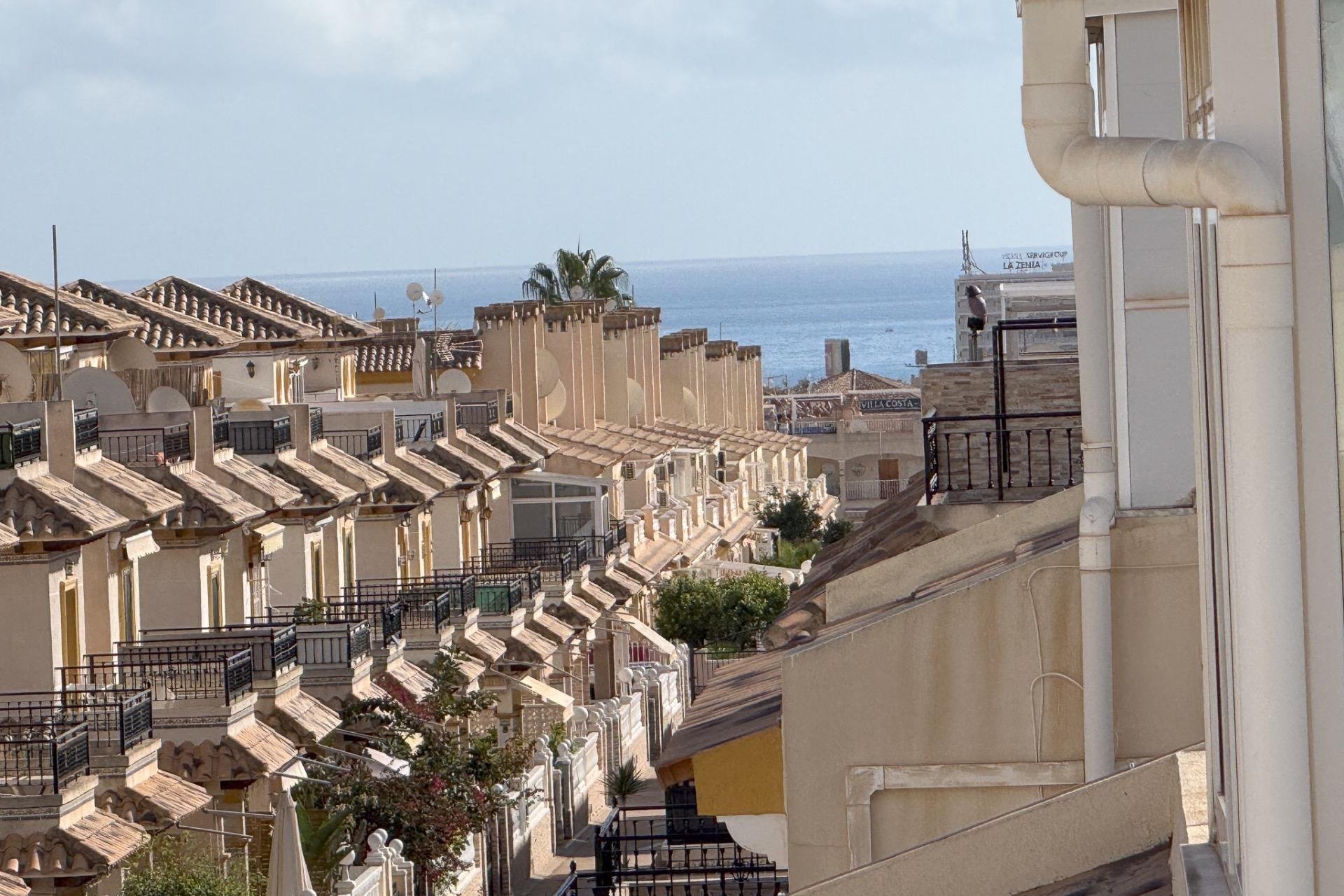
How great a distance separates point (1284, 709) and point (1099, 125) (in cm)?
497

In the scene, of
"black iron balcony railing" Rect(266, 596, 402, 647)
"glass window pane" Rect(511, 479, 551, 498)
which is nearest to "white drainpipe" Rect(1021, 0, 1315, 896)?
"black iron balcony railing" Rect(266, 596, 402, 647)

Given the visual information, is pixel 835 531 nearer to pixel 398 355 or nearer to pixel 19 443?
pixel 398 355

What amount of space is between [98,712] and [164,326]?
50.6ft

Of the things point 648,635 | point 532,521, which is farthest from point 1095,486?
point 532,521

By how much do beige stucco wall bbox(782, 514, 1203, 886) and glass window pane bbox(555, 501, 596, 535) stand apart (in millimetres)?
41379

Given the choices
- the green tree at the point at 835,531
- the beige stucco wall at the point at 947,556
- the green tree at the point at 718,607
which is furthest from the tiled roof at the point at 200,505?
the green tree at the point at 835,531

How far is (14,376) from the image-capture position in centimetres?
2944

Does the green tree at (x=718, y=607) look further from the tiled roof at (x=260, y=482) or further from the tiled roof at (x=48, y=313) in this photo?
the tiled roof at (x=48, y=313)

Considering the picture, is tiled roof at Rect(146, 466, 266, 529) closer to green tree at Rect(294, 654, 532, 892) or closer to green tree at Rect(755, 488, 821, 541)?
green tree at Rect(294, 654, 532, 892)

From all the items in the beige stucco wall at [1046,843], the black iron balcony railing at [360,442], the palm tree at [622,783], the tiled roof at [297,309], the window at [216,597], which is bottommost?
the palm tree at [622,783]

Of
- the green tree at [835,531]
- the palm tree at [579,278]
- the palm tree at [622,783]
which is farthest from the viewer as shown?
the palm tree at [579,278]

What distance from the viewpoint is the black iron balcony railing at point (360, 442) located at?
38.5 metres

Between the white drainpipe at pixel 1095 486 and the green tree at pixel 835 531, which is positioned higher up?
the white drainpipe at pixel 1095 486

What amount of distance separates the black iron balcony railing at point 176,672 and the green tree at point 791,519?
155ft
